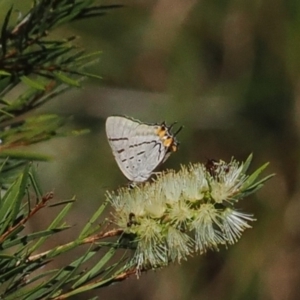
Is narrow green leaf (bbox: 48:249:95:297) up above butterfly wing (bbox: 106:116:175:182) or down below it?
above

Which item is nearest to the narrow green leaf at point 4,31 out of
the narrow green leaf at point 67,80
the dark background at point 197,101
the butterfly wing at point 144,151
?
the narrow green leaf at point 67,80

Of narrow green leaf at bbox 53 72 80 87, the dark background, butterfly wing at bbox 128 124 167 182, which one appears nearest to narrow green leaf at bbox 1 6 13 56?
narrow green leaf at bbox 53 72 80 87

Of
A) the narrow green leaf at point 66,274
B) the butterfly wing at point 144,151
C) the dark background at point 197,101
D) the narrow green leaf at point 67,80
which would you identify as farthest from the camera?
the dark background at point 197,101

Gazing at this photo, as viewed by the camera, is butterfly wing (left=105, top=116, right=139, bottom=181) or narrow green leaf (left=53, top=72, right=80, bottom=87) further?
butterfly wing (left=105, top=116, right=139, bottom=181)

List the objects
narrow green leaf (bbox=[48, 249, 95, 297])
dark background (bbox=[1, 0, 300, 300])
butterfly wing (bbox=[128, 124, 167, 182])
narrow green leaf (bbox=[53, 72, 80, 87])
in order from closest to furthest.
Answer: narrow green leaf (bbox=[48, 249, 95, 297]) < narrow green leaf (bbox=[53, 72, 80, 87]) < butterfly wing (bbox=[128, 124, 167, 182]) < dark background (bbox=[1, 0, 300, 300])

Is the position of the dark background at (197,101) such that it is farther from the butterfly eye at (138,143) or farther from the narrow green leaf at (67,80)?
the narrow green leaf at (67,80)

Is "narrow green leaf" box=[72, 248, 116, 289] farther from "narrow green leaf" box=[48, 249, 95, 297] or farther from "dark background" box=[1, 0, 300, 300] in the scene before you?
"dark background" box=[1, 0, 300, 300]

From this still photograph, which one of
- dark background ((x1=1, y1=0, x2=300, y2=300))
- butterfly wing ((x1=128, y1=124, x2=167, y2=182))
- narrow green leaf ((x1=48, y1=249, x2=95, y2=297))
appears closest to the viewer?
narrow green leaf ((x1=48, y1=249, x2=95, y2=297))

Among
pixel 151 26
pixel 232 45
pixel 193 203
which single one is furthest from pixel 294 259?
pixel 193 203

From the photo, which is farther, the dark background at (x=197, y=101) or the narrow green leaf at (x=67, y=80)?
the dark background at (x=197, y=101)
